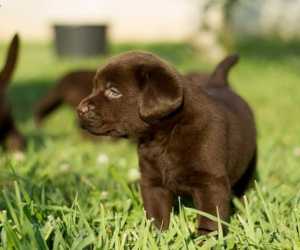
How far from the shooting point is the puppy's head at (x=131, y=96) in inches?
107

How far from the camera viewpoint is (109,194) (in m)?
3.46

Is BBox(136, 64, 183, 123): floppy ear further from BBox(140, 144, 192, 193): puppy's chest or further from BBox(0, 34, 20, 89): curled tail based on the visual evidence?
BBox(0, 34, 20, 89): curled tail

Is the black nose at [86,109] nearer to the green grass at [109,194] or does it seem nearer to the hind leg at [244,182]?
the green grass at [109,194]

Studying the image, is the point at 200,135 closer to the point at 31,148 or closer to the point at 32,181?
the point at 32,181

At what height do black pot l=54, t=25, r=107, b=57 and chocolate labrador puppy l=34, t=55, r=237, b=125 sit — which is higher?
chocolate labrador puppy l=34, t=55, r=237, b=125

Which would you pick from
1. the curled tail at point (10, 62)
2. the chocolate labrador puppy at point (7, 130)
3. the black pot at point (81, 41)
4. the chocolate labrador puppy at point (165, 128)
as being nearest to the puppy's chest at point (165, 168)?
the chocolate labrador puppy at point (165, 128)

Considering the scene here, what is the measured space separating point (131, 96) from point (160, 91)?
6.3 inches

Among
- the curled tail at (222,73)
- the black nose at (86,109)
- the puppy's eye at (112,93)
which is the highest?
the puppy's eye at (112,93)

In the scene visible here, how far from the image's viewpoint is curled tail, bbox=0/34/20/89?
162 inches

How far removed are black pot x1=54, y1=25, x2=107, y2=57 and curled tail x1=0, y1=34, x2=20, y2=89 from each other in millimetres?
8327

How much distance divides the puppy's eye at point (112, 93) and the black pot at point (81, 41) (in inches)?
401

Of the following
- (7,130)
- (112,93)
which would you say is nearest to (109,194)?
(112,93)

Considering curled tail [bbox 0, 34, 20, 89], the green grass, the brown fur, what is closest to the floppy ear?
the green grass

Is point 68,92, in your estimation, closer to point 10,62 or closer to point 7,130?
point 7,130
